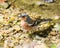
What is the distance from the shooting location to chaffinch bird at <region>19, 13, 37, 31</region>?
5.04m

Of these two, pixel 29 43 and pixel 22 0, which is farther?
pixel 22 0

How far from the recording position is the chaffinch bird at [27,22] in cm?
504

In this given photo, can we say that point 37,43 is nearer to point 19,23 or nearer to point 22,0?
point 19,23

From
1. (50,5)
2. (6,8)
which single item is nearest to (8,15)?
(6,8)

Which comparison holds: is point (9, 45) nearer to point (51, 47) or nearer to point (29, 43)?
point (29, 43)

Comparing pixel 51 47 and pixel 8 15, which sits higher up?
pixel 8 15

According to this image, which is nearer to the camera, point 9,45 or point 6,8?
point 9,45

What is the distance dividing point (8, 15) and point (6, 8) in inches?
12.9

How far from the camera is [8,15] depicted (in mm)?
5480

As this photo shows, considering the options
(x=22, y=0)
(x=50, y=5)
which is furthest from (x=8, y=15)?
(x=50, y=5)

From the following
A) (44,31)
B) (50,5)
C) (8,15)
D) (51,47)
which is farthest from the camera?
(50,5)

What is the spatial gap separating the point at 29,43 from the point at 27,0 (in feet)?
5.93

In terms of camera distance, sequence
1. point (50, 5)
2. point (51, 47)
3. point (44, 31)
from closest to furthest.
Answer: point (51, 47) → point (44, 31) → point (50, 5)

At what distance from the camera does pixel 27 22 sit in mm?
5090
